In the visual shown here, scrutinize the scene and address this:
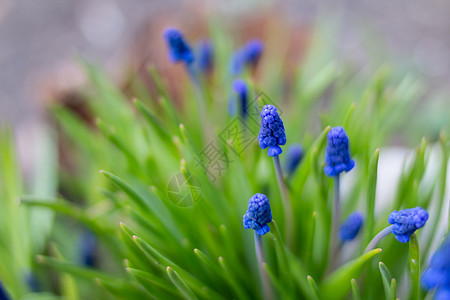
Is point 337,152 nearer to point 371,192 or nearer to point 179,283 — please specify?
point 371,192

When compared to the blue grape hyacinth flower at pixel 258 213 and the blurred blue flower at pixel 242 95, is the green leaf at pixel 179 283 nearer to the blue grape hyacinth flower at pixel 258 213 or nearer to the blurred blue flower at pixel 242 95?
the blue grape hyacinth flower at pixel 258 213

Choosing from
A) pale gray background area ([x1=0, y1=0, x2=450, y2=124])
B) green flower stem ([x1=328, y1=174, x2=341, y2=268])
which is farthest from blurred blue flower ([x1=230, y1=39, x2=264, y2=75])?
pale gray background area ([x1=0, y1=0, x2=450, y2=124])

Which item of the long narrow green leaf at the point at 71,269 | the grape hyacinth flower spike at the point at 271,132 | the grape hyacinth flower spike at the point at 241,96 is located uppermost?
the grape hyacinth flower spike at the point at 241,96

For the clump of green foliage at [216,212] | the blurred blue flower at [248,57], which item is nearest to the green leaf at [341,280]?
the clump of green foliage at [216,212]

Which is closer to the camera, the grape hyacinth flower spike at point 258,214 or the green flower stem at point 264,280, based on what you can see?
the grape hyacinth flower spike at point 258,214

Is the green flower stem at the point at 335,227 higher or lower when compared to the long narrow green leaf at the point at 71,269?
higher

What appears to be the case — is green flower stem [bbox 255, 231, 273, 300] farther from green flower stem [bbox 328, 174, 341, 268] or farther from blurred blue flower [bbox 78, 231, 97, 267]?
blurred blue flower [bbox 78, 231, 97, 267]

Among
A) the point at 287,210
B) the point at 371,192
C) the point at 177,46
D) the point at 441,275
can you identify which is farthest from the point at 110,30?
the point at 441,275
